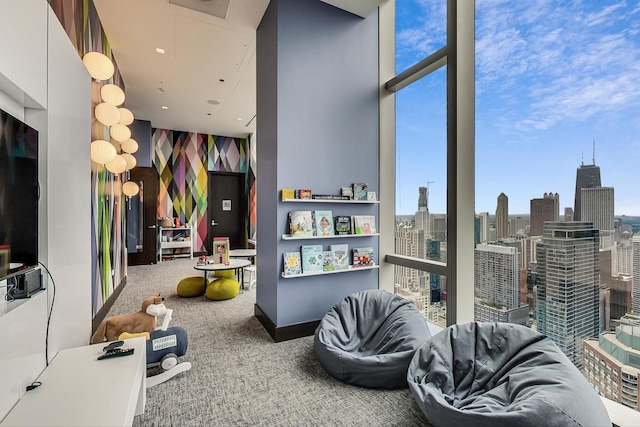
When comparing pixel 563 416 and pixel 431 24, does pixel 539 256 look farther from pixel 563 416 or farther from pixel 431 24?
pixel 431 24

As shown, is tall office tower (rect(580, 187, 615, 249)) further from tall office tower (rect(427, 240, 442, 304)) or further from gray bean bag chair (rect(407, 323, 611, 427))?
tall office tower (rect(427, 240, 442, 304))

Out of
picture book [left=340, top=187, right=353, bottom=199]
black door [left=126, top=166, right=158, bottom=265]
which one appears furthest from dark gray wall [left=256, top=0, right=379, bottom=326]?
black door [left=126, top=166, right=158, bottom=265]

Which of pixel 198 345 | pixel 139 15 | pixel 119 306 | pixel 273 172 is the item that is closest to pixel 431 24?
pixel 273 172

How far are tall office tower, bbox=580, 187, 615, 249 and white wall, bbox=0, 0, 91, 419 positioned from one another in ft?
10.6

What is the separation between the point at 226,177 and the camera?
8328 millimetres

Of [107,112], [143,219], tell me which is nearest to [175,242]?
[143,219]

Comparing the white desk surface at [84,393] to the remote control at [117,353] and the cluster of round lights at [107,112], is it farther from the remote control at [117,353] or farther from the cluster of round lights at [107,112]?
the cluster of round lights at [107,112]

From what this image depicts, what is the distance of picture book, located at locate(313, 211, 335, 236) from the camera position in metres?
2.98

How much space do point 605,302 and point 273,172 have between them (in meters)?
2.69

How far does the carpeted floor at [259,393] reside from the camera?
170 centimetres

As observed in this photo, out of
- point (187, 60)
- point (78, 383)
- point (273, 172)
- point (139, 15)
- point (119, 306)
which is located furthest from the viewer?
point (187, 60)

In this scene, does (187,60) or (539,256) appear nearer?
(539,256)

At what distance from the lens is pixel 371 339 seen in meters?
2.45

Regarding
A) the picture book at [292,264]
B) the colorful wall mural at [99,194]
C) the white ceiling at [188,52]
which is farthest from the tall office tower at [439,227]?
the colorful wall mural at [99,194]
